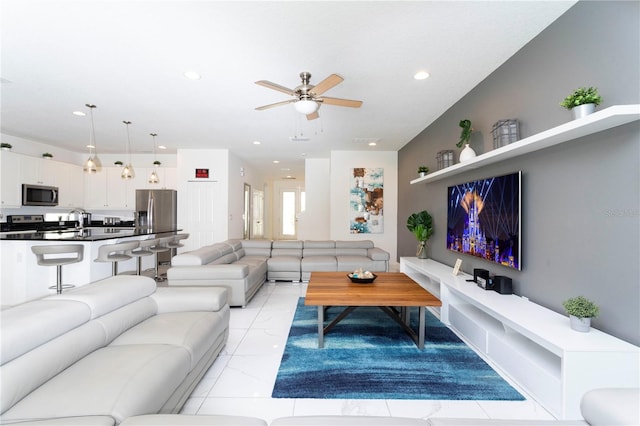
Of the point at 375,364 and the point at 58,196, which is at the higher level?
the point at 58,196

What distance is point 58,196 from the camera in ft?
21.0

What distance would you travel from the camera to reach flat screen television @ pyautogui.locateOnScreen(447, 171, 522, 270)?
2658 mm

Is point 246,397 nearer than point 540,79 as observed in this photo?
Yes

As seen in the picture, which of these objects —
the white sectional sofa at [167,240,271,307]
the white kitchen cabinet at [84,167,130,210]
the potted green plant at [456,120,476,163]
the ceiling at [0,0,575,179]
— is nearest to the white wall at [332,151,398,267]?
the ceiling at [0,0,575,179]

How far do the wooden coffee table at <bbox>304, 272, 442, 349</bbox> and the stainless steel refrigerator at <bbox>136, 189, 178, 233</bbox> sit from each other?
511cm

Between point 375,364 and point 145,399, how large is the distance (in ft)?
5.56

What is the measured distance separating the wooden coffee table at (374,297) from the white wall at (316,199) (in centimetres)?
474

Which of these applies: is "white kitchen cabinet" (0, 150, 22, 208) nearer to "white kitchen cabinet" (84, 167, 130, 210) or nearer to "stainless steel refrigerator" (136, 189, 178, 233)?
"white kitchen cabinet" (84, 167, 130, 210)

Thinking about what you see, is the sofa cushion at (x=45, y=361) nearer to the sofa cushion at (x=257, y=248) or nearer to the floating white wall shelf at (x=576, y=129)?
the floating white wall shelf at (x=576, y=129)

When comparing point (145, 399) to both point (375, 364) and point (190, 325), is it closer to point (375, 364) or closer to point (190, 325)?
point (190, 325)

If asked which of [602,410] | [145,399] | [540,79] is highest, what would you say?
[540,79]

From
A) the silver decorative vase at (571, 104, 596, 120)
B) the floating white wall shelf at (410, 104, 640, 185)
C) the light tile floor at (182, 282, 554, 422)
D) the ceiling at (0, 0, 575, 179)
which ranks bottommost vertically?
the light tile floor at (182, 282, 554, 422)

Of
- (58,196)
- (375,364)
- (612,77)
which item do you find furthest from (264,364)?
(58,196)

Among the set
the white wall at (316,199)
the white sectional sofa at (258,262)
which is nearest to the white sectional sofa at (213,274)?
the white sectional sofa at (258,262)
